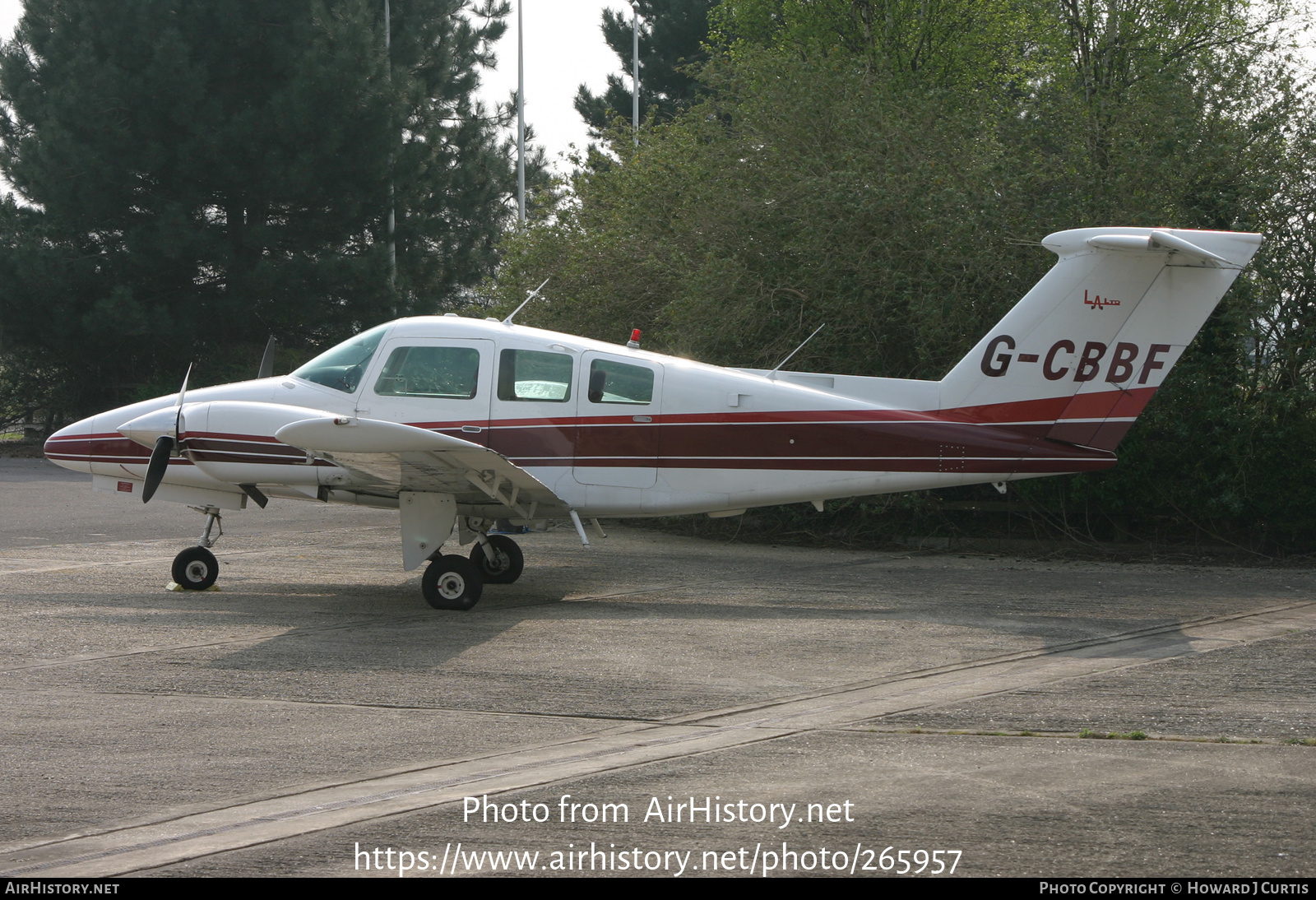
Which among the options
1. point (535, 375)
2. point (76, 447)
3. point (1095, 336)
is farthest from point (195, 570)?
point (1095, 336)

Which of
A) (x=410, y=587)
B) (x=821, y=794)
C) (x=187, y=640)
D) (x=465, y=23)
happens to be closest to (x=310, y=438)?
(x=187, y=640)

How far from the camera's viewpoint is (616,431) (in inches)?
404

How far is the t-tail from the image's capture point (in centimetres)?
962

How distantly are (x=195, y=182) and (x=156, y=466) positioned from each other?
21049 millimetres

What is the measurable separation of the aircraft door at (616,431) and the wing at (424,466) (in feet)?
1.52

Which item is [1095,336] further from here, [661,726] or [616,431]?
[661,726]

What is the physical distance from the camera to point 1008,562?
1250 cm

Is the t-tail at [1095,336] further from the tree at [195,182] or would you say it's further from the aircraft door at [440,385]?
the tree at [195,182]

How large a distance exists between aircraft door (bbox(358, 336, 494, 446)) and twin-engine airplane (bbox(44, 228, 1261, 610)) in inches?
0.6

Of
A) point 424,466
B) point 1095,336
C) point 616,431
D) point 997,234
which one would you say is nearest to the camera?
point 424,466

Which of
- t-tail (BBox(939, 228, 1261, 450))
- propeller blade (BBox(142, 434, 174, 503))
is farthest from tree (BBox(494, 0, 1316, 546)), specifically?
propeller blade (BBox(142, 434, 174, 503))

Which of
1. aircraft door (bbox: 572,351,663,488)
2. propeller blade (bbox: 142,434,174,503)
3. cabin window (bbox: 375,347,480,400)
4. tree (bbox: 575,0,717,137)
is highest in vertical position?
tree (bbox: 575,0,717,137)

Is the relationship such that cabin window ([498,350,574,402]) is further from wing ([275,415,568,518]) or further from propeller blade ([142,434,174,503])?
propeller blade ([142,434,174,503])

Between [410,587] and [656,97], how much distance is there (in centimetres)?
3571
